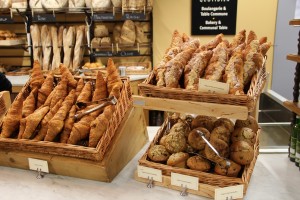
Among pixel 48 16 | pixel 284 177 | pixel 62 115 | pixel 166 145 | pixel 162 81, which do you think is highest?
pixel 48 16

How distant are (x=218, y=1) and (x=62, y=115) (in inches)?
106

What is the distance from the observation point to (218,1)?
341cm

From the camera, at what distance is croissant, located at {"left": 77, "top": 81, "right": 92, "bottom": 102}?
137 cm

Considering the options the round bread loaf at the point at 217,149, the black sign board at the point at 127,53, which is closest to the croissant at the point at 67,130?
the round bread loaf at the point at 217,149

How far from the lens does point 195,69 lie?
1174mm

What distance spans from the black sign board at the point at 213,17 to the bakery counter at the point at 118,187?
243 cm

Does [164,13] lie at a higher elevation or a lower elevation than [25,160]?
higher

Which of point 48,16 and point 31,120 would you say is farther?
point 48,16

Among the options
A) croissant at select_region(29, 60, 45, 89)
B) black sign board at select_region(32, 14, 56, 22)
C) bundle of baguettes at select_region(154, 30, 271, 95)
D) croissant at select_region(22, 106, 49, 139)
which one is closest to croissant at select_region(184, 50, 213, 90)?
bundle of baguettes at select_region(154, 30, 271, 95)

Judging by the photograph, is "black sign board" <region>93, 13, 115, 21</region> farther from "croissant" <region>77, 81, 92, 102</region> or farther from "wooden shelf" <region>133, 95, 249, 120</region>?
"wooden shelf" <region>133, 95, 249, 120</region>

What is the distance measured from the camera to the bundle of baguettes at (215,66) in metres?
1.13

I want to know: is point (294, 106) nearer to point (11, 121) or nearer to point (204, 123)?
point (204, 123)

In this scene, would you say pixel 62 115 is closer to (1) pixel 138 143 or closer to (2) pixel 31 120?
(2) pixel 31 120

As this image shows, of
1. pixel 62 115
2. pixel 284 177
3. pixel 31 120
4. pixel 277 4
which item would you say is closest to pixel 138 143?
pixel 62 115
